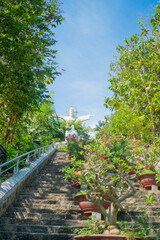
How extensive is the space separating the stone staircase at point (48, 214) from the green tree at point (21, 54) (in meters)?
2.88

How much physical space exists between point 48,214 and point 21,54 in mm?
4204

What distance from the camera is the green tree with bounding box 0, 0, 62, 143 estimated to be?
5.73m

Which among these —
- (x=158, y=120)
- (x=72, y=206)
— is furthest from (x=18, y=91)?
(x=158, y=120)

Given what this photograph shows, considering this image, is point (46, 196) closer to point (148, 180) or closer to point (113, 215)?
point (113, 215)

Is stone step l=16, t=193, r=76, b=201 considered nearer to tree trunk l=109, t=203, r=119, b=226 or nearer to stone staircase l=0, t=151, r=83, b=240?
stone staircase l=0, t=151, r=83, b=240

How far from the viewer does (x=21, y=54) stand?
6086mm

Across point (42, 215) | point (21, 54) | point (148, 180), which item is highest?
point (21, 54)

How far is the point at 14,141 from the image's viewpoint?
10156 mm

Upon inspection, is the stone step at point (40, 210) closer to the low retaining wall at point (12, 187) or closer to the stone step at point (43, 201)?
the low retaining wall at point (12, 187)

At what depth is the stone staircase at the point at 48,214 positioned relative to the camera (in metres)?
4.67

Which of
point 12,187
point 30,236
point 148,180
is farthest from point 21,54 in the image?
point 148,180

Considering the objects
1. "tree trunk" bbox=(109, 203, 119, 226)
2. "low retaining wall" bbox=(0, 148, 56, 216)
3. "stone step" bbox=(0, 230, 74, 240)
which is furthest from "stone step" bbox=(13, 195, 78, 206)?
"tree trunk" bbox=(109, 203, 119, 226)

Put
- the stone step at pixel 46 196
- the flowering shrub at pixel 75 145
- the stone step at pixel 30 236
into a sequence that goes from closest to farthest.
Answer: the stone step at pixel 30 236, the stone step at pixel 46 196, the flowering shrub at pixel 75 145

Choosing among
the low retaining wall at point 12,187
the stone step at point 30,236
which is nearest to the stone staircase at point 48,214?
the stone step at point 30,236
